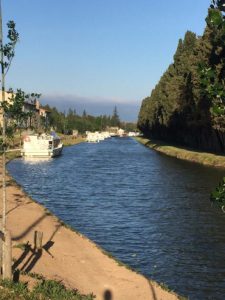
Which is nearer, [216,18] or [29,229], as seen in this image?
[216,18]

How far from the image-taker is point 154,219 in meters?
28.0

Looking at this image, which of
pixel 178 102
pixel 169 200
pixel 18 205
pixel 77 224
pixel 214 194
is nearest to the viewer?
pixel 214 194

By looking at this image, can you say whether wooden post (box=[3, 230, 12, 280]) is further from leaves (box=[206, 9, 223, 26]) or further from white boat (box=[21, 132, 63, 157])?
white boat (box=[21, 132, 63, 157])

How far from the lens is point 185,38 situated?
103938 mm

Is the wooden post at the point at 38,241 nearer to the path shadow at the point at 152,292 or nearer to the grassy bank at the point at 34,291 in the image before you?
the path shadow at the point at 152,292

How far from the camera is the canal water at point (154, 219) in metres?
18.1

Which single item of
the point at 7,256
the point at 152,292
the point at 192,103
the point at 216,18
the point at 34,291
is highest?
the point at 192,103

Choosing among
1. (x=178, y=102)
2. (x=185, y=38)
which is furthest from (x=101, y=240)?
(x=185, y=38)

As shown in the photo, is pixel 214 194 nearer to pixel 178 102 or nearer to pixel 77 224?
pixel 77 224

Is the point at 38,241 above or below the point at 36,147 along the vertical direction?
below

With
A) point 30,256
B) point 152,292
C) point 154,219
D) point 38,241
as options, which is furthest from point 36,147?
point 152,292

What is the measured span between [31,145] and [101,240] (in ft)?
210

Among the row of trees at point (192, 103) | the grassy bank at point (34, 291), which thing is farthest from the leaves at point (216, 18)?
the row of trees at point (192, 103)

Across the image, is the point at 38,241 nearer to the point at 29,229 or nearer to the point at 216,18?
the point at 29,229
